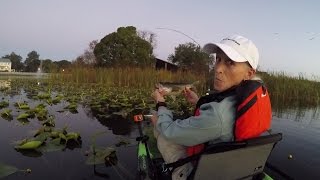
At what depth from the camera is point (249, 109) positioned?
2.24 m

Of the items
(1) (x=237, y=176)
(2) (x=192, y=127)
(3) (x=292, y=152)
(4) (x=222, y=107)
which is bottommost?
(3) (x=292, y=152)

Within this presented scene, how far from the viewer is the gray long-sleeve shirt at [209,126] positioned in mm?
2236

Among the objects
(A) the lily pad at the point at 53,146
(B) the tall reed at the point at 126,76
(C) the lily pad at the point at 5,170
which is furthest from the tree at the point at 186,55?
(C) the lily pad at the point at 5,170

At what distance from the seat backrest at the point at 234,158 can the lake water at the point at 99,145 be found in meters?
2.00

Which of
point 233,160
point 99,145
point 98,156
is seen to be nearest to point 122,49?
point 99,145

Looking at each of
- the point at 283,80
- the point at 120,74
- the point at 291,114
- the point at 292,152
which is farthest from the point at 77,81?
the point at 292,152

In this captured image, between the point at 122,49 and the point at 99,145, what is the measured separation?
30364 millimetres

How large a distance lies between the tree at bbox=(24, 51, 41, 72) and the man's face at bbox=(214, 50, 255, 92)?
89705 mm

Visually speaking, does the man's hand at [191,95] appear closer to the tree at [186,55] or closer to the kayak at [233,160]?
the kayak at [233,160]

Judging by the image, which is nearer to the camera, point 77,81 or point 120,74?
point 120,74

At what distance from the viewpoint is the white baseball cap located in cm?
235

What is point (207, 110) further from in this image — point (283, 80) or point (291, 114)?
point (283, 80)

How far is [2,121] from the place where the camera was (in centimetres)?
673

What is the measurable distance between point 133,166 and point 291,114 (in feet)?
23.9
